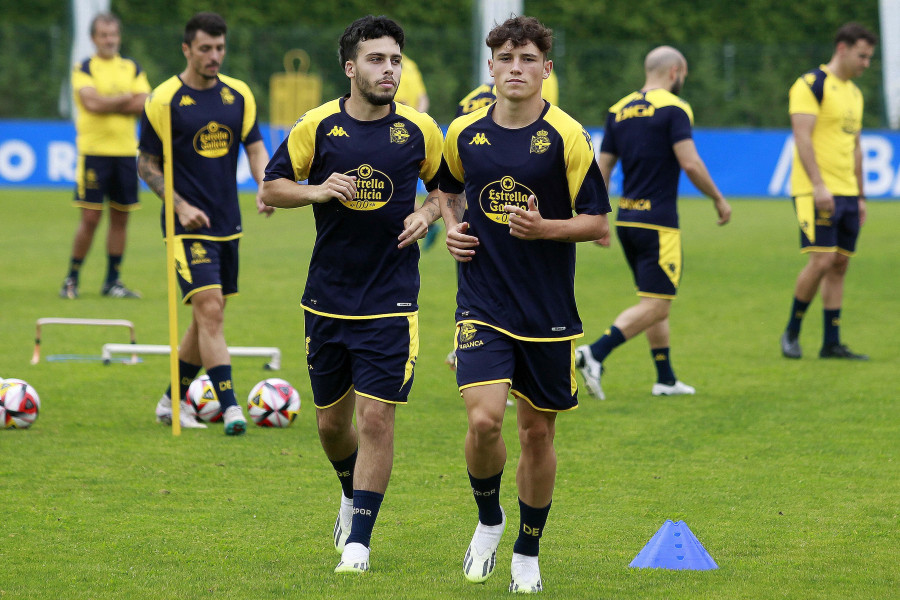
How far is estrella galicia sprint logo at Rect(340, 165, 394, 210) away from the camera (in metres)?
5.18

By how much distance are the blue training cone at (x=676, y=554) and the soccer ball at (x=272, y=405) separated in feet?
10.3

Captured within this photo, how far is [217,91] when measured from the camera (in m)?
7.54

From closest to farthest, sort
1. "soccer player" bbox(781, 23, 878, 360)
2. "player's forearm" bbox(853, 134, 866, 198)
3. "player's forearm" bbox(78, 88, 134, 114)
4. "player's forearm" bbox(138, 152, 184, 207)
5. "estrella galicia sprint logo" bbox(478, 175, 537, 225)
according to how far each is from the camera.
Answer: "estrella galicia sprint logo" bbox(478, 175, 537, 225) → "player's forearm" bbox(138, 152, 184, 207) → "soccer player" bbox(781, 23, 878, 360) → "player's forearm" bbox(853, 134, 866, 198) → "player's forearm" bbox(78, 88, 134, 114)

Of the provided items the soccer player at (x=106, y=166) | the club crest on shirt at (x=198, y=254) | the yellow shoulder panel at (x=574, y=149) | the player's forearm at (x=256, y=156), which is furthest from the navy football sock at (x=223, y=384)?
the soccer player at (x=106, y=166)

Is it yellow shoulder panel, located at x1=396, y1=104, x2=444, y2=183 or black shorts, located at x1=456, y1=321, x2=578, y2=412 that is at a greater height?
yellow shoulder panel, located at x1=396, y1=104, x2=444, y2=183

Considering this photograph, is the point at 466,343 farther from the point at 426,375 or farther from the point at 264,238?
the point at 264,238

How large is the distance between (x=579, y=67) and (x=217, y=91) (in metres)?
21.6

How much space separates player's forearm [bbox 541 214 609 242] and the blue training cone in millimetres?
1234

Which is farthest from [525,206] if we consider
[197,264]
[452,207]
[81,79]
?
[81,79]

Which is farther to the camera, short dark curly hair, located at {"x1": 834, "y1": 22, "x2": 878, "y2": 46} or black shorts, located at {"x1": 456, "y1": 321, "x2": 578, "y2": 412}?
short dark curly hair, located at {"x1": 834, "y1": 22, "x2": 878, "y2": 46}

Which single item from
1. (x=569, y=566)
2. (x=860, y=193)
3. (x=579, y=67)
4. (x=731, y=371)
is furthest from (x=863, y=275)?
(x=579, y=67)

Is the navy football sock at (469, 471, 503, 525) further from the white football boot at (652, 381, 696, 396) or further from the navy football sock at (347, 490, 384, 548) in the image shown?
the white football boot at (652, 381, 696, 396)

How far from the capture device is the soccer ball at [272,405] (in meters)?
7.69

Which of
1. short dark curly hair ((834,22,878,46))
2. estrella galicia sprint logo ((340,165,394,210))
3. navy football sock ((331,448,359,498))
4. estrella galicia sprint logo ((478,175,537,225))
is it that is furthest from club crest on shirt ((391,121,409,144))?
short dark curly hair ((834,22,878,46))
